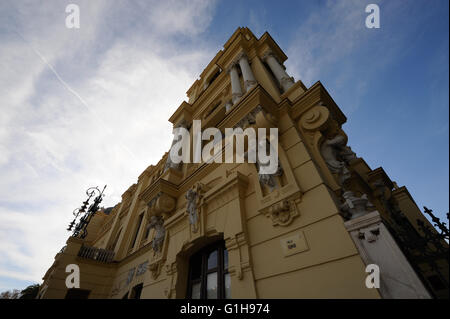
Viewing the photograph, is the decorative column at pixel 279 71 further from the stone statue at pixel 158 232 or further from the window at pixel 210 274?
the stone statue at pixel 158 232

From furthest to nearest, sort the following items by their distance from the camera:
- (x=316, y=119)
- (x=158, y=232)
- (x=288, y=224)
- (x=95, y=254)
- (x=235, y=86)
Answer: (x=95, y=254), (x=235, y=86), (x=158, y=232), (x=316, y=119), (x=288, y=224)

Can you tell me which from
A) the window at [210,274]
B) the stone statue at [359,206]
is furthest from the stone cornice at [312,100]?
the window at [210,274]

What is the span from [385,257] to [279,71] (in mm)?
6969

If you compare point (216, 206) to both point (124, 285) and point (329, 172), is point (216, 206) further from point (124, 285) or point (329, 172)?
point (124, 285)

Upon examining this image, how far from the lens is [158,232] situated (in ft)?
22.8

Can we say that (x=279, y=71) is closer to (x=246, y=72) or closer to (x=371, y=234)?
(x=246, y=72)

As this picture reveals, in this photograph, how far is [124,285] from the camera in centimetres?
941

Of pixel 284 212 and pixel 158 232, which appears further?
pixel 158 232

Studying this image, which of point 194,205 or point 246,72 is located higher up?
point 246,72

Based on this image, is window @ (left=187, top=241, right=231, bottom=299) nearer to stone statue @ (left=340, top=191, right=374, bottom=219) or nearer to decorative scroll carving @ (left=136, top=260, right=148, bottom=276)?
stone statue @ (left=340, top=191, right=374, bottom=219)

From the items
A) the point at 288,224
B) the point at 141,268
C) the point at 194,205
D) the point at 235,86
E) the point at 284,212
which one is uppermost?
the point at 235,86

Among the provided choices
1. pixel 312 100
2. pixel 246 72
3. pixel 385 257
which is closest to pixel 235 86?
pixel 246 72

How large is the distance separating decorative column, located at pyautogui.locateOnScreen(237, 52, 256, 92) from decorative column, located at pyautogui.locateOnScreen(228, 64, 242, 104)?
16.2 inches

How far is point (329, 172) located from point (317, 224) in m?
1.18
